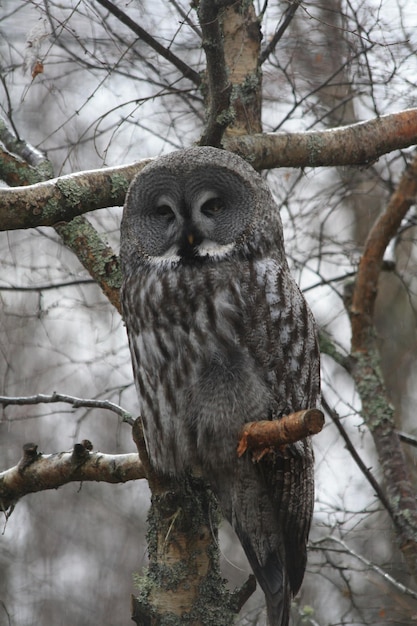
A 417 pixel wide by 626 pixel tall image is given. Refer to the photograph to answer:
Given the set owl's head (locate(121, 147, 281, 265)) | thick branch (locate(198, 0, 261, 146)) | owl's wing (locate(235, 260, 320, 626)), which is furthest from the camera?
thick branch (locate(198, 0, 261, 146))

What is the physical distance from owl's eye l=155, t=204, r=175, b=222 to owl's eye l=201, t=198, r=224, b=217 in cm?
13

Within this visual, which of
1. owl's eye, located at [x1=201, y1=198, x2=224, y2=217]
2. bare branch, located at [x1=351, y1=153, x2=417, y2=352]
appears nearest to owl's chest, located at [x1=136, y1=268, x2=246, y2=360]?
owl's eye, located at [x1=201, y1=198, x2=224, y2=217]

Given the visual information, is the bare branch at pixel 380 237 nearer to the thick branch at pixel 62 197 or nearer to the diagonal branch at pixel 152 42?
the diagonal branch at pixel 152 42

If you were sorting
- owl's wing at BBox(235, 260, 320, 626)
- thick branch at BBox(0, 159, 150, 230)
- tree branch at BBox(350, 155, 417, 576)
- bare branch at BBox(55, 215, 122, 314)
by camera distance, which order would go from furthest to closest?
tree branch at BBox(350, 155, 417, 576)
bare branch at BBox(55, 215, 122, 314)
owl's wing at BBox(235, 260, 320, 626)
thick branch at BBox(0, 159, 150, 230)

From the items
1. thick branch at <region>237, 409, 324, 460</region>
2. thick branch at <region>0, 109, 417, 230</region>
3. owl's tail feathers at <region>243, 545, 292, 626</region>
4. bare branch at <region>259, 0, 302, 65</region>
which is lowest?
owl's tail feathers at <region>243, 545, 292, 626</region>

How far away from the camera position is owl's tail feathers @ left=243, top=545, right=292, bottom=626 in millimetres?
3096

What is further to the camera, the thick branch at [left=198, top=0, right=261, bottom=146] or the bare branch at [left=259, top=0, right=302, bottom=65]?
the thick branch at [left=198, top=0, right=261, bottom=146]

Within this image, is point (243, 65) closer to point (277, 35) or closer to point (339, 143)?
point (277, 35)

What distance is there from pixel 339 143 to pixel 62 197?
137cm

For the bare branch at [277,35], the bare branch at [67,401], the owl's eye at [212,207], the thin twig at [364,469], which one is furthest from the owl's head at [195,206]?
the thin twig at [364,469]

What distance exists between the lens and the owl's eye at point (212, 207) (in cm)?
320

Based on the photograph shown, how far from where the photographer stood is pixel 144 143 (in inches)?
167

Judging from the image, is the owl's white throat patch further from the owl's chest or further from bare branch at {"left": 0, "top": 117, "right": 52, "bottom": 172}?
bare branch at {"left": 0, "top": 117, "right": 52, "bottom": 172}

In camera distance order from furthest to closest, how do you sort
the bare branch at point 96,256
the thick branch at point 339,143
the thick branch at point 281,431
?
the thick branch at point 339,143 < the bare branch at point 96,256 < the thick branch at point 281,431
